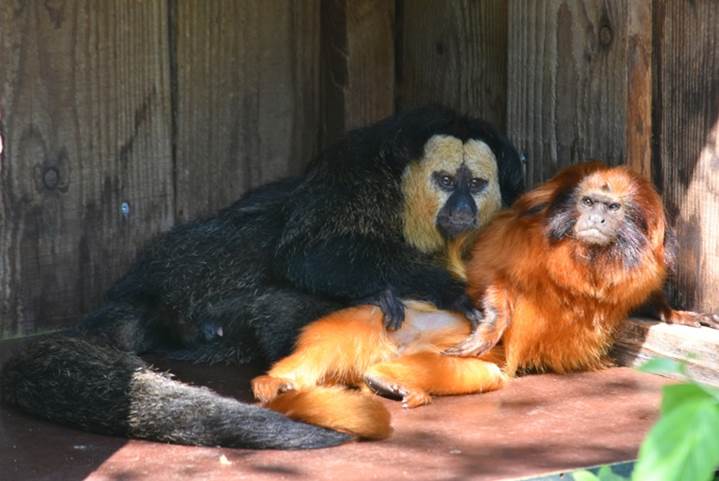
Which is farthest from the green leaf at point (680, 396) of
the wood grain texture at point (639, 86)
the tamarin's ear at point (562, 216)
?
the wood grain texture at point (639, 86)

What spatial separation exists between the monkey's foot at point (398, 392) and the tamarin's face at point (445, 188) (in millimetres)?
826

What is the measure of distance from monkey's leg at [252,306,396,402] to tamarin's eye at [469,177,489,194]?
80 centimetres

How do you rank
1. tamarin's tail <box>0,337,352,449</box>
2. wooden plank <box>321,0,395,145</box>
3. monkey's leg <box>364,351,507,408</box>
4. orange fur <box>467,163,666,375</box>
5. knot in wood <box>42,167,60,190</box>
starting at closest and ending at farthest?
tamarin's tail <box>0,337,352,449</box> < monkey's leg <box>364,351,507,408</box> < orange fur <box>467,163,666,375</box> < knot in wood <box>42,167,60,190</box> < wooden plank <box>321,0,395,145</box>

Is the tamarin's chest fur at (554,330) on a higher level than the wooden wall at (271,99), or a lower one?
lower

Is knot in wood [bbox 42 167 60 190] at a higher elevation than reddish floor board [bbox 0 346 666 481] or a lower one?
higher

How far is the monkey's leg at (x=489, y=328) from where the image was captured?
548 cm

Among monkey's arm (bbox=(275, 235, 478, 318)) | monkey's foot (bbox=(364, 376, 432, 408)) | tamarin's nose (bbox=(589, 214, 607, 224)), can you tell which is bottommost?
monkey's foot (bbox=(364, 376, 432, 408))

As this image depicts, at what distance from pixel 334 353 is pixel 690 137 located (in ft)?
5.65

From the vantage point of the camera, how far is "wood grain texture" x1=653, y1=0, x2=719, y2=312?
5367 millimetres

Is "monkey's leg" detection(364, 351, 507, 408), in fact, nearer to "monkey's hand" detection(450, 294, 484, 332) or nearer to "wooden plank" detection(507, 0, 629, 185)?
"monkey's hand" detection(450, 294, 484, 332)

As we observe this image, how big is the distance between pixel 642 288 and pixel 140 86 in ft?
8.36

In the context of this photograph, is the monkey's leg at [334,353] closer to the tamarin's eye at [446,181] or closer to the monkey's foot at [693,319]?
the tamarin's eye at [446,181]

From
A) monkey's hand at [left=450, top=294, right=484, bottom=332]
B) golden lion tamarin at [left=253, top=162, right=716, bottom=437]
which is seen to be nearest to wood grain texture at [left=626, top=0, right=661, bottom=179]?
golden lion tamarin at [left=253, top=162, right=716, bottom=437]

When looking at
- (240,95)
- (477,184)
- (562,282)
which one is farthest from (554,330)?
(240,95)
